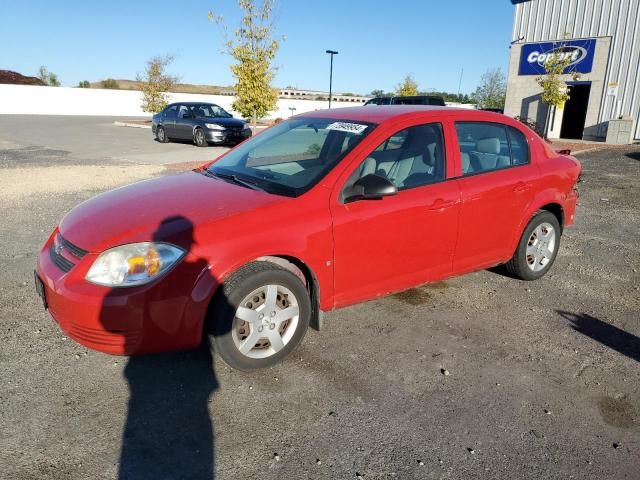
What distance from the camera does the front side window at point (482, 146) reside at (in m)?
4.06

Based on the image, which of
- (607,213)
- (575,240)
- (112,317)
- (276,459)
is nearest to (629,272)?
(575,240)

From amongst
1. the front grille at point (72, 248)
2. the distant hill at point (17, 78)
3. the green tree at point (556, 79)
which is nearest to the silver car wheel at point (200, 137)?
the front grille at point (72, 248)

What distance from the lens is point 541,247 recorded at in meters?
4.82

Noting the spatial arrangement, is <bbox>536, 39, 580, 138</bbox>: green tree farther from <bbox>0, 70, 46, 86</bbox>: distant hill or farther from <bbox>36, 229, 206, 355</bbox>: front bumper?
<bbox>0, 70, 46, 86</bbox>: distant hill

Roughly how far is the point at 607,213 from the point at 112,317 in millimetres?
8027

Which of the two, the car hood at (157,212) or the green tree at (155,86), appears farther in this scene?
the green tree at (155,86)

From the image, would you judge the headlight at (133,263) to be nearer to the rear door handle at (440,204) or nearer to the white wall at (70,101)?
the rear door handle at (440,204)

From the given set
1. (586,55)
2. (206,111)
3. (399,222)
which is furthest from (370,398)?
(586,55)

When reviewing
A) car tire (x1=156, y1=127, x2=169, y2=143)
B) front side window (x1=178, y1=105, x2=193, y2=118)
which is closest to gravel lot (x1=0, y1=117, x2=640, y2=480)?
front side window (x1=178, y1=105, x2=193, y2=118)

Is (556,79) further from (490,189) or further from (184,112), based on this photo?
(490,189)

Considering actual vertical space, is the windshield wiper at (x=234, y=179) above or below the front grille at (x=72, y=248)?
above

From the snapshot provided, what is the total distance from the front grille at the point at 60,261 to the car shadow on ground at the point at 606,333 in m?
3.75

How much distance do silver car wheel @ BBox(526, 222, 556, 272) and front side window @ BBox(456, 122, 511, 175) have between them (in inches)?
32.4

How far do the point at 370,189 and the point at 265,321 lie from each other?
110 cm
